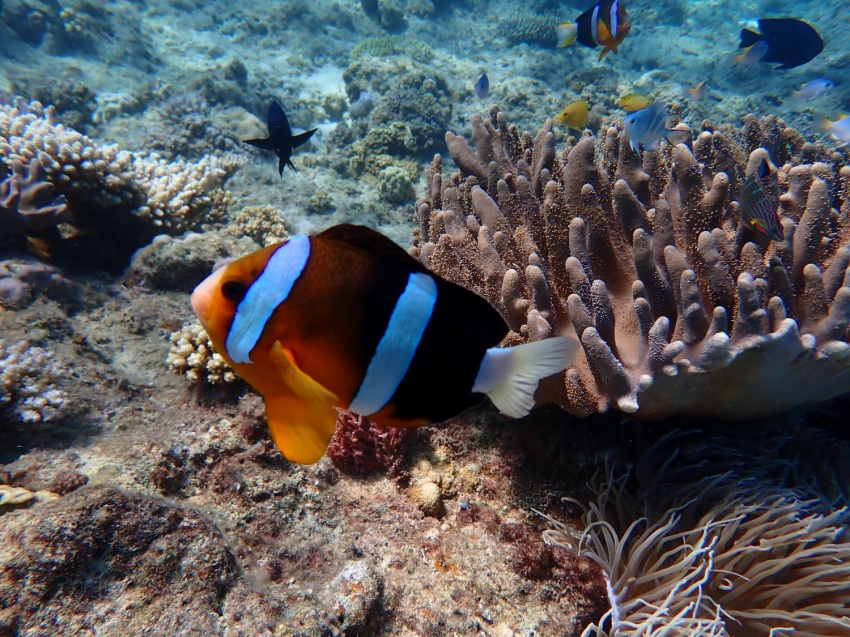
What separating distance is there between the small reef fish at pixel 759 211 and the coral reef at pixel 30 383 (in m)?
4.51

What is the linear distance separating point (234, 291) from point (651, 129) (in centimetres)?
430

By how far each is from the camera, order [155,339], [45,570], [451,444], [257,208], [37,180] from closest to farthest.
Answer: [45,570]
[451,444]
[155,339]
[37,180]
[257,208]

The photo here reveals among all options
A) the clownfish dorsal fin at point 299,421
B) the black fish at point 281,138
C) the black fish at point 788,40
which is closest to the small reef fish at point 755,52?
the black fish at point 788,40

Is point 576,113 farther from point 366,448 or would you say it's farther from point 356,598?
point 356,598

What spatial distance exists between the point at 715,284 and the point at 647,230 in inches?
22.8

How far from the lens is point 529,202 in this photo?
299 centimetres

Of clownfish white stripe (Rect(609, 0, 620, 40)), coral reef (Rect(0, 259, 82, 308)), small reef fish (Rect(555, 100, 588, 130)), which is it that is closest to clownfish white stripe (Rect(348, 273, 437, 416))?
coral reef (Rect(0, 259, 82, 308))

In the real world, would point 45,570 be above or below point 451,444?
above

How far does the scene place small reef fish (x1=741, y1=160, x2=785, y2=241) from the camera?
8.24 ft

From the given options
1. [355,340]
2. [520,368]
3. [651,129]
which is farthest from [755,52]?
[355,340]

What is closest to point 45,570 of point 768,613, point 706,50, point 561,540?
point 561,540

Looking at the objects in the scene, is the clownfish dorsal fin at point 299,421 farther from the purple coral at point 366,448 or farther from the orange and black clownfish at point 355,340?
the purple coral at point 366,448

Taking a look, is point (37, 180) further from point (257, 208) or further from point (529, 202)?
point (529, 202)

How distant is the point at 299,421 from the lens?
1048mm
